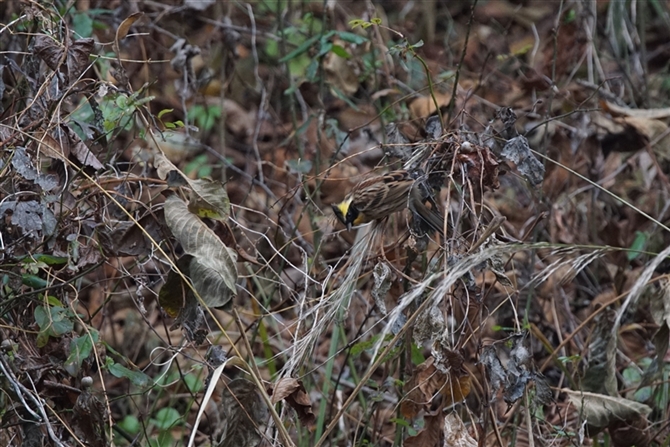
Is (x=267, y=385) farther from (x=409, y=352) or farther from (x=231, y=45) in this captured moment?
(x=231, y=45)

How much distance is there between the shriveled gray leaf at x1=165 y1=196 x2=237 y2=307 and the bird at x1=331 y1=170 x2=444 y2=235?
1.52 ft

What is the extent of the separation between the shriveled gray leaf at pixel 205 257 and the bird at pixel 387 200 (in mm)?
463

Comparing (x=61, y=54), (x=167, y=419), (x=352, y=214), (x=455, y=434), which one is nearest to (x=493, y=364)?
(x=455, y=434)

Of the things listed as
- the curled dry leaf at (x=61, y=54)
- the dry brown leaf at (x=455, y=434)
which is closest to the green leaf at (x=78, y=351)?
the curled dry leaf at (x=61, y=54)

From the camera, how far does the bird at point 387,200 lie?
2252 mm

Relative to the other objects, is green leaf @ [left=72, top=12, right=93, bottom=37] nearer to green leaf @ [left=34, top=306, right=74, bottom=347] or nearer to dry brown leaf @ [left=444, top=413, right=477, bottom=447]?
green leaf @ [left=34, top=306, right=74, bottom=347]

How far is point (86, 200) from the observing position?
2.34 metres

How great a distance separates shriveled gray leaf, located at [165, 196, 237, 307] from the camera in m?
1.98

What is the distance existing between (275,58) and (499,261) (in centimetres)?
349

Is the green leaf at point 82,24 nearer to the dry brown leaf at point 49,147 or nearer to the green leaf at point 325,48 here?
the green leaf at point 325,48

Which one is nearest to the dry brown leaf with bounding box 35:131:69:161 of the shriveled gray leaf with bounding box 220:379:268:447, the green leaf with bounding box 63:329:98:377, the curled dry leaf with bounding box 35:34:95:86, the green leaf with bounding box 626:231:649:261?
the curled dry leaf with bounding box 35:34:95:86

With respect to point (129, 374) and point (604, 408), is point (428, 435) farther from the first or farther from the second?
point (129, 374)

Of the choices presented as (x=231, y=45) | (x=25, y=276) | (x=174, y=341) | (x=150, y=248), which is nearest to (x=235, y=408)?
(x=150, y=248)

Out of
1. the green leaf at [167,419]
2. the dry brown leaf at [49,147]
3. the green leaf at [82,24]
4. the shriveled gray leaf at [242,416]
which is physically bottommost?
the green leaf at [167,419]
